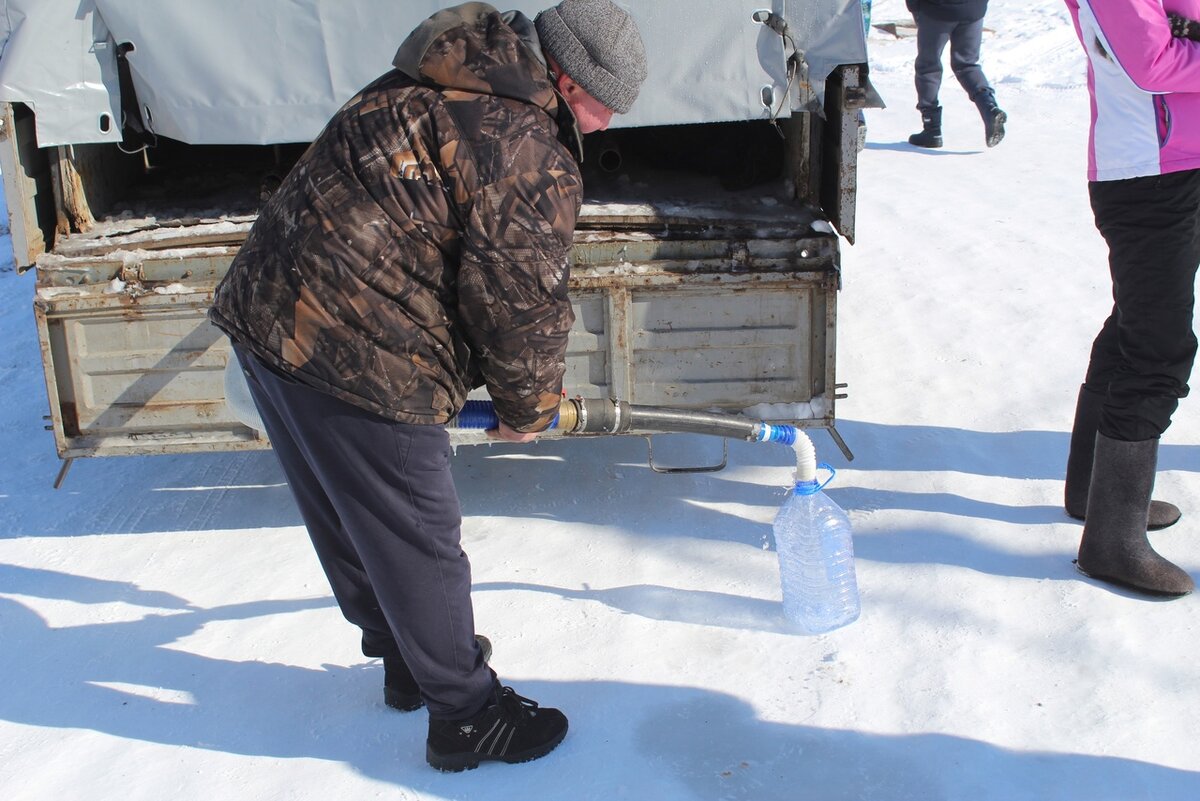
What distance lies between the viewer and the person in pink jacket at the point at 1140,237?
9.18 feet

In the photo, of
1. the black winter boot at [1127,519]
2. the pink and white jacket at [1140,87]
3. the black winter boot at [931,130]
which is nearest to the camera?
the pink and white jacket at [1140,87]

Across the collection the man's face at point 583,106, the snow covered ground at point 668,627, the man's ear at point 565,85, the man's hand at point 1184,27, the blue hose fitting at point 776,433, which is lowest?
the snow covered ground at point 668,627

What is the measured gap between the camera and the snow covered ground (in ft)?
8.65

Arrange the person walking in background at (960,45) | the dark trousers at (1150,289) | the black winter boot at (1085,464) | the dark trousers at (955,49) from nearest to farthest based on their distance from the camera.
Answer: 1. the dark trousers at (1150,289)
2. the black winter boot at (1085,464)
3. the person walking in background at (960,45)
4. the dark trousers at (955,49)

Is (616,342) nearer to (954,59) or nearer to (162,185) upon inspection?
(162,185)

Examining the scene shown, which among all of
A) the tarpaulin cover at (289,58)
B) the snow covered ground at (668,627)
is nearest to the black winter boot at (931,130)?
the snow covered ground at (668,627)

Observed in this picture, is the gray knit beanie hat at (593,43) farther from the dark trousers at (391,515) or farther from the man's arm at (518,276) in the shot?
the dark trousers at (391,515)

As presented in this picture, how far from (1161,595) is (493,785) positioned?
1.93m

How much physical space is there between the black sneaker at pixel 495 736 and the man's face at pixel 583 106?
1351 mm

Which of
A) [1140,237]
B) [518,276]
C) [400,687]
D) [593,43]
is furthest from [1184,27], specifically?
[400,687]

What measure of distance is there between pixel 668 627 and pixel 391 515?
112 cm

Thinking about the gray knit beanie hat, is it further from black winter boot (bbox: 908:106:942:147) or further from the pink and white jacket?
black winter boot (bbox: 908:106:942:147)

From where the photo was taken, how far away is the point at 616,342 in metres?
3.68

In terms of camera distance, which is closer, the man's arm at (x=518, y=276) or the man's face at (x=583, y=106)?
the man's arm at (x=518, y=276)
